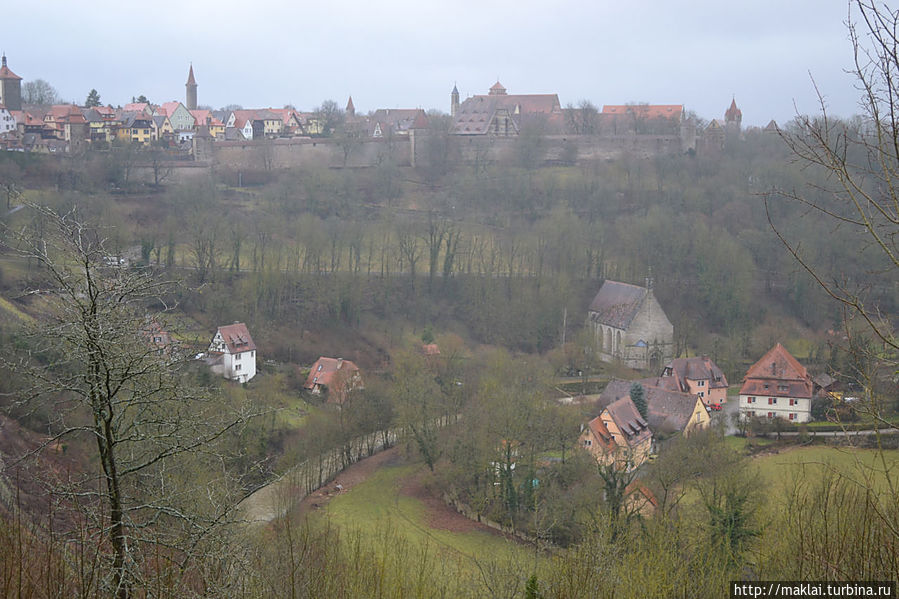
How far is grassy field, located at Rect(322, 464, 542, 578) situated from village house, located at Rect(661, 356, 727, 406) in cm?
1176

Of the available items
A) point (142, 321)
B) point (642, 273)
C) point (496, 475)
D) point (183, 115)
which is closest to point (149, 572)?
point (142, 321)

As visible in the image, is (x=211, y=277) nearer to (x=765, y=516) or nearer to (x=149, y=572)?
(x=765, y=516)

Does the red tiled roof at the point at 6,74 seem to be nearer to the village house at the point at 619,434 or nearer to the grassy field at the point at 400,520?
the grassy field at the point at 400,520

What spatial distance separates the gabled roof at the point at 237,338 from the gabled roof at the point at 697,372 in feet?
49.4

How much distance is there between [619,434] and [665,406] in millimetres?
3786

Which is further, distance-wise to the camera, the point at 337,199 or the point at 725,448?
the point at 337,199

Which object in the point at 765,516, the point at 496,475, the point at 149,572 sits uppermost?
the point at 149,572

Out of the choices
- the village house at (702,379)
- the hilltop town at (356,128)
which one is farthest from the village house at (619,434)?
the hilltop town at (356,128)

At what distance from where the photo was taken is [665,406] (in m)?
25.3

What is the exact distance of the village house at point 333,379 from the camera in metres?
24.2

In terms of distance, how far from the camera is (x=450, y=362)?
27.9 metres

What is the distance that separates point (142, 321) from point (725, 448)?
16.3 metres

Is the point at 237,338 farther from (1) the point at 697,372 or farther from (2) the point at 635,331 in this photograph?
(2) the point at 635,331

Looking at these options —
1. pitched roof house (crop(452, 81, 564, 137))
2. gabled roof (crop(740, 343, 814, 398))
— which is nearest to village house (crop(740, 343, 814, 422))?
gabled roof (crop(740, 343, 814, 398))
